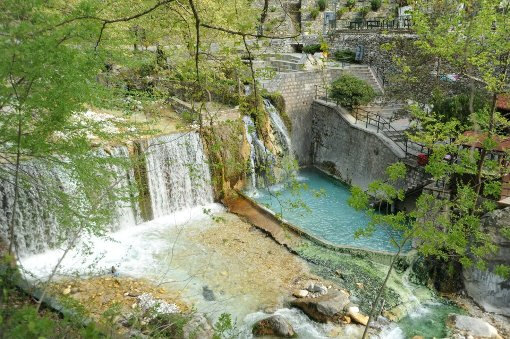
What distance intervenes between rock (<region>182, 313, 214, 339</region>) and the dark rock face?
21.1 feet

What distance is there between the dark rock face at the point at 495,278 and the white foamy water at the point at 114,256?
6580mm

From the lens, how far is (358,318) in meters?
9.45

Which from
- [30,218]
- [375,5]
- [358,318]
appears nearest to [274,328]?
[358,318]

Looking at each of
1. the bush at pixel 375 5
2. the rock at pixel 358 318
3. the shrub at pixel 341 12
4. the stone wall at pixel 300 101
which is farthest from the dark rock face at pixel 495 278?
the shrub at pixel 341 12

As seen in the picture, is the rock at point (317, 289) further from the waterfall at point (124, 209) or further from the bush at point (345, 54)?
the bush at point (345, 54)

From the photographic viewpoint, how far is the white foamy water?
10.5m

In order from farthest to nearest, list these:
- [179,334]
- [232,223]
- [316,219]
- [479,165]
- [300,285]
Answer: [316,219] < [232,223] < [300,285] < [479,165] < [179,334]

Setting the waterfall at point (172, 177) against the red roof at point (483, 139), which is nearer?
the red roof at point (483, 139)

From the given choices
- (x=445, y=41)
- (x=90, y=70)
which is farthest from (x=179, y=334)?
(x=445, y=41)

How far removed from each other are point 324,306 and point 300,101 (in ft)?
35.2

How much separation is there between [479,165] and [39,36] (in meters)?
8.97

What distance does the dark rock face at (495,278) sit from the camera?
9.92m

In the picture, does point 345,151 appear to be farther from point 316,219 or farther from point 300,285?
point 300,285

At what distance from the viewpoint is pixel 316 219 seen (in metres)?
14.3
